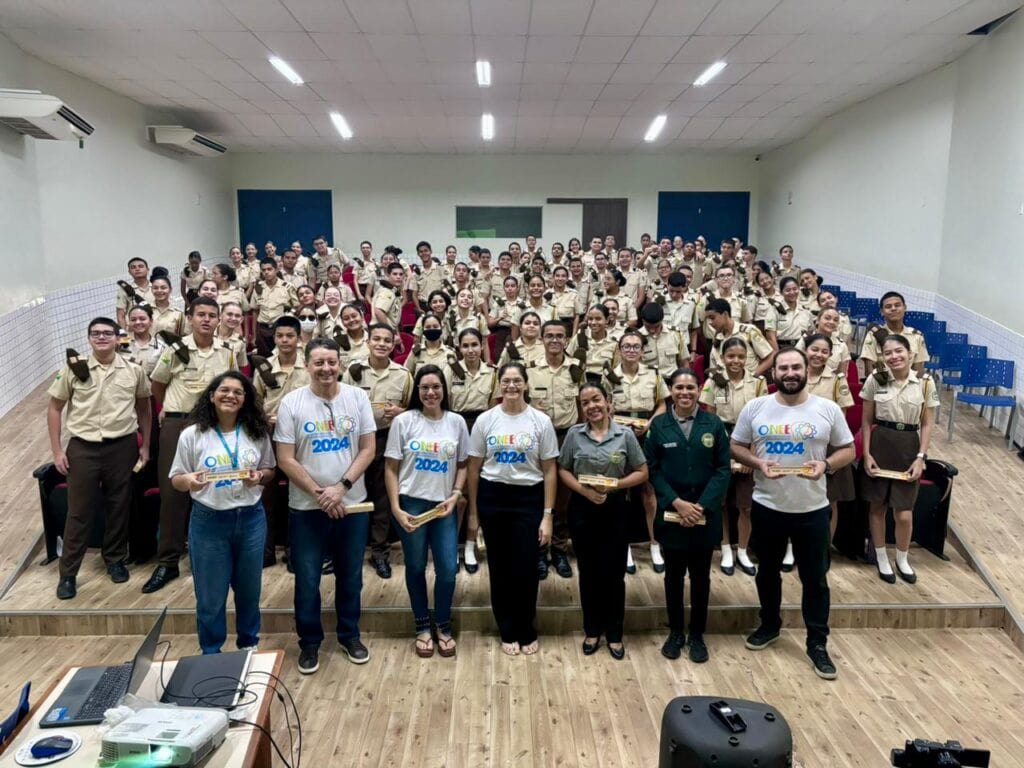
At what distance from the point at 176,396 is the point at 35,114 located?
3.99 m

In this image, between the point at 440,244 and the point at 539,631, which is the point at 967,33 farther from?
the point at 440,244

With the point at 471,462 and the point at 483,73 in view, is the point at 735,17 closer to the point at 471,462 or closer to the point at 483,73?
the point at 483,73

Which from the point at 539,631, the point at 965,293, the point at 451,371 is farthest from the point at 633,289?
the point at 539,631

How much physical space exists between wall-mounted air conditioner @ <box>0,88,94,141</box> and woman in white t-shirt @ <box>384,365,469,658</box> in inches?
206

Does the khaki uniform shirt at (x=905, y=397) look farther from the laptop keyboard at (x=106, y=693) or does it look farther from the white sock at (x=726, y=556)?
the laptop keyboard at (x=106, y=693)

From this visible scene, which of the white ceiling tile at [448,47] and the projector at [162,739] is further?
the white ceiling tile at [448,47]

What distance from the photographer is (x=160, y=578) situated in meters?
4.16

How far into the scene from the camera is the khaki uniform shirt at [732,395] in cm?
424

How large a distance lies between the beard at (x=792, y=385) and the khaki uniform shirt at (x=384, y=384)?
206 cm

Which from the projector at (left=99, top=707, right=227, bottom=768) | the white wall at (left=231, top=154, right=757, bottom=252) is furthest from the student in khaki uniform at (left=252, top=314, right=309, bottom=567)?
the white wall at (left=231, top=154, right=757, bottom=252)

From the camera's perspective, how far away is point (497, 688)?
11.5 feet

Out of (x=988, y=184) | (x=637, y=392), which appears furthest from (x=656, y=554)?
(x=988, y=184)

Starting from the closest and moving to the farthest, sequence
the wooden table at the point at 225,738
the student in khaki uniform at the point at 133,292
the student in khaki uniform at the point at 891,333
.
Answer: the wooden table at the point at 225,738, the student in khaki uniform at the point at 891,333, the student in khaki uniform at the point at 133,292

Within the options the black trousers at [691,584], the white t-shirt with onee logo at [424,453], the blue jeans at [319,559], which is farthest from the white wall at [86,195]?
the black trousers at [691,584]
